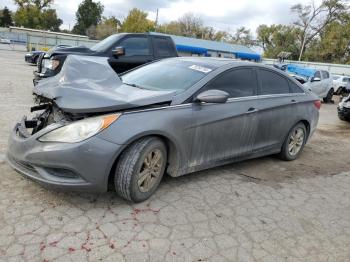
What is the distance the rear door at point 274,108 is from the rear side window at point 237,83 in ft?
0.64

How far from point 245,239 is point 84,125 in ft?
5.91

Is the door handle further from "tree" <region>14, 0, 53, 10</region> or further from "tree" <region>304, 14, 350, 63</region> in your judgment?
"tree" <region>14, 0, 53, 10</region>

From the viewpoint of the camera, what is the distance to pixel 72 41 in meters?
44.3

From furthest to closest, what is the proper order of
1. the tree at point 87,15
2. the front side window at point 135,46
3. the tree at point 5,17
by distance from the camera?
1. the tree at point 87,15
2. the tree at point 5,17
3. the front side window at point 135,46

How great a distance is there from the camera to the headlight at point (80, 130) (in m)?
3.18

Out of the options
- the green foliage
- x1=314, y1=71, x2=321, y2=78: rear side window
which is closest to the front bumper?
x1=314, y1=71, x2=321, y2=78: rear side window

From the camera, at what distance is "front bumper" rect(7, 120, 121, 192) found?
123 inches

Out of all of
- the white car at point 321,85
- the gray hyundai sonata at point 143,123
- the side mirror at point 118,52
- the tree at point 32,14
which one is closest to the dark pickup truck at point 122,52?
the side mirror at point 118,52

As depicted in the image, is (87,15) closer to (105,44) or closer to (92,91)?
(105,44)

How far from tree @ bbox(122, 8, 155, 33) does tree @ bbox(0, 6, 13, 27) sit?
30104 mm

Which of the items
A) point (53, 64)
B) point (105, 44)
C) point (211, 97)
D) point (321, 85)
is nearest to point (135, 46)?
point (105, 44)

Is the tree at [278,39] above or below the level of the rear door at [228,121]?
above

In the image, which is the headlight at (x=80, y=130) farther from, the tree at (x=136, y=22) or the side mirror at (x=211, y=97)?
the tree at (x=136, y=22)

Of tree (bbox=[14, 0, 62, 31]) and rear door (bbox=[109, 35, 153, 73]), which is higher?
tree (bbox=[14, 0, 62, 31])
